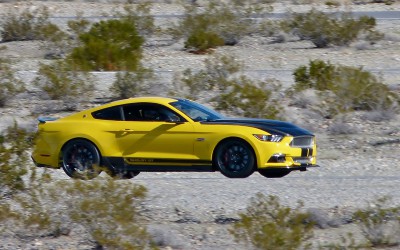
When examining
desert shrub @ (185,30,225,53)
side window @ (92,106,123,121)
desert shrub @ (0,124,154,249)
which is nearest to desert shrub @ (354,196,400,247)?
desert shrub @ (0,124,154,249)

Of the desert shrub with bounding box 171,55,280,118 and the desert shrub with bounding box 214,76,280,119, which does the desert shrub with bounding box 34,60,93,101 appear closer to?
the desert shrub with bounding box 171,55,280,118

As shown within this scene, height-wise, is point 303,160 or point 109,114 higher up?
point 109,114

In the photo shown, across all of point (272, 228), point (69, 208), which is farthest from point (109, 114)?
point (272, 228)

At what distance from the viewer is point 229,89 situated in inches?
1019

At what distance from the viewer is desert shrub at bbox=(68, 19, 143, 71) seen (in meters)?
28.9

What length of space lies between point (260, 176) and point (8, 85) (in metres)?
9.21

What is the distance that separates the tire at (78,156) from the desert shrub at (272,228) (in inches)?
151

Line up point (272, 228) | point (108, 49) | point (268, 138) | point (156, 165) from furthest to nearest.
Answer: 1. point (108, 49)
2. point (156, 165)
3. point (268, 138)
4. point (272, 228)

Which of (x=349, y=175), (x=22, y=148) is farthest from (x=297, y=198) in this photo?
(x=22, y=148)

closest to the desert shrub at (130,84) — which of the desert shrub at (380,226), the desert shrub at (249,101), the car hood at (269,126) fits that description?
the desert shrub at (249,101)

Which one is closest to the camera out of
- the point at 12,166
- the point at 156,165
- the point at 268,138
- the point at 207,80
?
the point at 12,166

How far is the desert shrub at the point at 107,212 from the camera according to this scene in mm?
12961

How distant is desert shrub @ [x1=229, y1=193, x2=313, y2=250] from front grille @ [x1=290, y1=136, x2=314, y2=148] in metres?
2.82

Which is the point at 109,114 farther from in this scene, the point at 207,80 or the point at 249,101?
the point at 207,80
